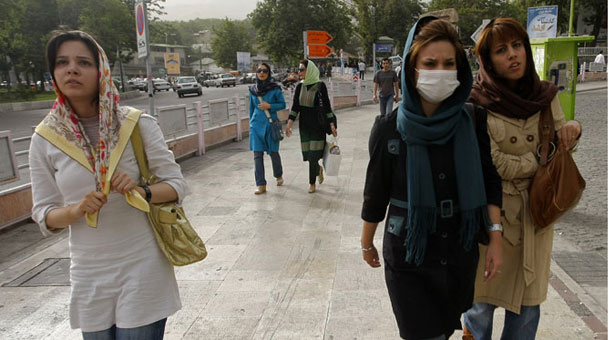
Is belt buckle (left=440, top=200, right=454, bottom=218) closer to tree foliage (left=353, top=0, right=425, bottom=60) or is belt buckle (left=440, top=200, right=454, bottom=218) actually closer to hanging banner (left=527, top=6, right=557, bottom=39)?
hanging banner (left=527, top=6, right=557, bottom=39)

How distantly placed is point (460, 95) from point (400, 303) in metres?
0.93

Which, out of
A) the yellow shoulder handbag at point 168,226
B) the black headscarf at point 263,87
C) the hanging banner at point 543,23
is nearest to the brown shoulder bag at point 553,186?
the yellow shoulder handbag at point 168,226

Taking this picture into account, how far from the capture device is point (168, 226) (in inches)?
85.0

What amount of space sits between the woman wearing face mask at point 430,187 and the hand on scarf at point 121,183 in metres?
1.01

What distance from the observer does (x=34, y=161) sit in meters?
2.05

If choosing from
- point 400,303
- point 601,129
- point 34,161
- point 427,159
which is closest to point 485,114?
point 427,159

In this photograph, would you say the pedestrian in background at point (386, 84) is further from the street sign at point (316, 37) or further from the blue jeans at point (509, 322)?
A: the blue jeans at point (509, 322)

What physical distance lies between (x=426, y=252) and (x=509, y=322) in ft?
2.87

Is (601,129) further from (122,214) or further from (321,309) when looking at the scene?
(122,214)

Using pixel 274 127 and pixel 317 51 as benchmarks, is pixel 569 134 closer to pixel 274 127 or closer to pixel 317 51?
pixel 274 127

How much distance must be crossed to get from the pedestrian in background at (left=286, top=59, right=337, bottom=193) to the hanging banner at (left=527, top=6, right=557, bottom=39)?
5.72 meters

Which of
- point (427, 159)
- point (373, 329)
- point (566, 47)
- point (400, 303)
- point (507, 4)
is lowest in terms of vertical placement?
point (373, 329)

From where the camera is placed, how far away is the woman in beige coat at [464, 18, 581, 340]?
245 centimetres

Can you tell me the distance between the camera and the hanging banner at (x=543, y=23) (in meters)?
10.0
